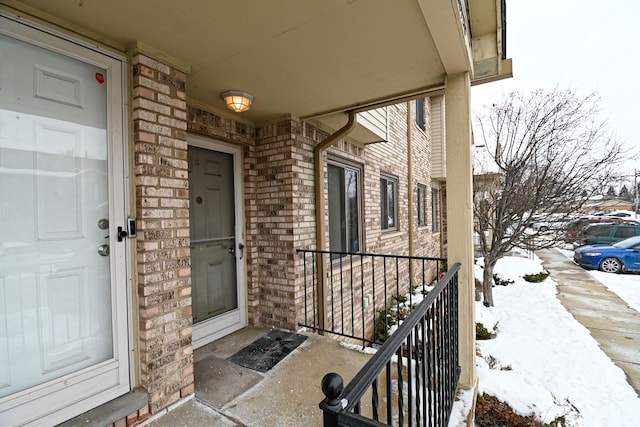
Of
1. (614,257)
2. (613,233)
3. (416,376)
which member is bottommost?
(614,257)

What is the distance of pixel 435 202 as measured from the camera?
9.77 metres

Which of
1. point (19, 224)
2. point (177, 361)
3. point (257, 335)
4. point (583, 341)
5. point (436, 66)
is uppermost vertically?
point (436, 66)

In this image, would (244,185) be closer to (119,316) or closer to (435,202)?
(119,316)

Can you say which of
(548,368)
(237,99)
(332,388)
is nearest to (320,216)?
(237,99)

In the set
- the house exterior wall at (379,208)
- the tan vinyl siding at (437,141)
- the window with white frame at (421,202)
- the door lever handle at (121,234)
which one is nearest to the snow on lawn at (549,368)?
the house exterior wall at (379,208)

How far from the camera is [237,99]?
96.3 inches

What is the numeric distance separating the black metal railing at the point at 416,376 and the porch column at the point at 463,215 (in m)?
0.11

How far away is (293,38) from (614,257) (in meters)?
11.4

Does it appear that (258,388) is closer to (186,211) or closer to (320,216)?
(186,211)

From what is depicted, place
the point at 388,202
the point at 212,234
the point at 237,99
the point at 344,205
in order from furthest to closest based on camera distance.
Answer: the point at 388,202 → the point at 344,205 → the point at 212,234 → the point at 237,99

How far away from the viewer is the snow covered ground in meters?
2.54

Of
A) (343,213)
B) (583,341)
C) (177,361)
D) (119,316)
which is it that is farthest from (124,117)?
(583,341)

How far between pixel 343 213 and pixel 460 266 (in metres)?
2.19

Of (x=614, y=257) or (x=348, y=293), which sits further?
(x=614, y=257)
